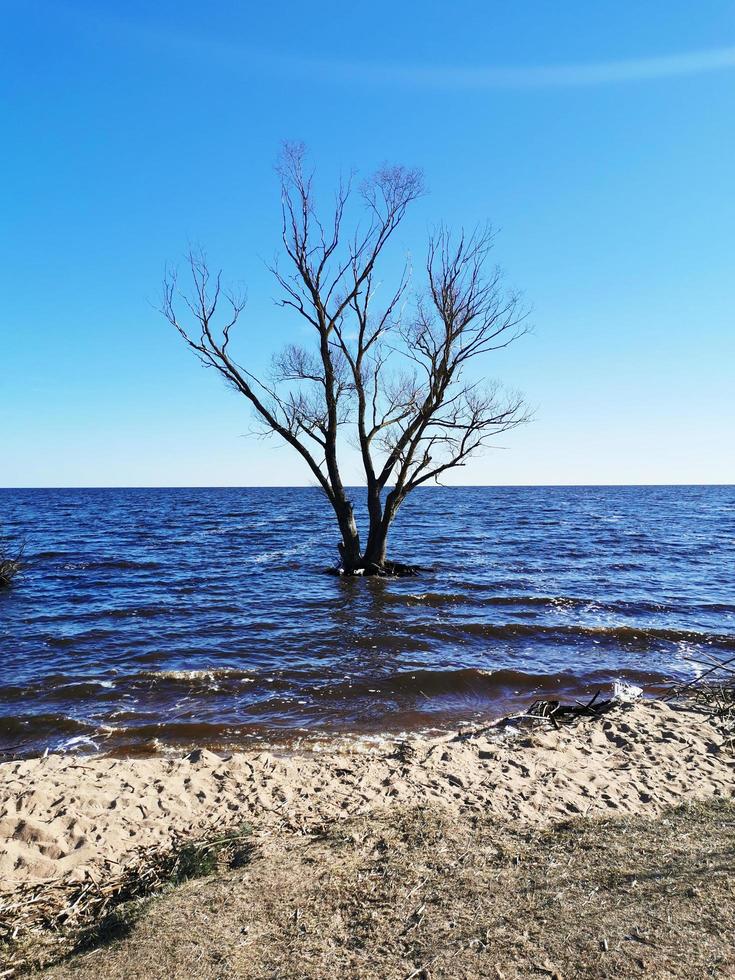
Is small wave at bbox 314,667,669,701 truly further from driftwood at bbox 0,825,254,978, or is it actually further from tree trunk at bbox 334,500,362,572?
tree trunk at bbox 334,500,362,572

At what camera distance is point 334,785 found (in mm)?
5879

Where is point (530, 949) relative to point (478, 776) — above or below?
above

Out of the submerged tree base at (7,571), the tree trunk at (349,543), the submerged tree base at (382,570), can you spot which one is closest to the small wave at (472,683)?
the submerged tree base at (382,570)

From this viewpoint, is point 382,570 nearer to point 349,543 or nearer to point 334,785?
point 349,543

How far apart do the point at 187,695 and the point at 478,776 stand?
5.47 metres

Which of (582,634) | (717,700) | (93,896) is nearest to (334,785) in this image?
(93,896)

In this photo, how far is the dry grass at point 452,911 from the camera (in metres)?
3.16

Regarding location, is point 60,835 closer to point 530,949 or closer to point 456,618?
point 530,949

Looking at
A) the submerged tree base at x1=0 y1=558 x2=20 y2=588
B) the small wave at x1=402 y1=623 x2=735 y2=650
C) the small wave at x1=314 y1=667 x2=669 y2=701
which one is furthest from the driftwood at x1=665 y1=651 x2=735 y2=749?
the submerged tree base at x1=0 y1=558 x2=20 y2=588

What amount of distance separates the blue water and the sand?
4.83ft

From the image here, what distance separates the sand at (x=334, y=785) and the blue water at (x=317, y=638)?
4.83 feet

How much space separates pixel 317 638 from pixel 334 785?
7150 millimetres

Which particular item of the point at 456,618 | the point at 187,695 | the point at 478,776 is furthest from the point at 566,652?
the point at 187,695

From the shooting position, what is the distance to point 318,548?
29391 mm
